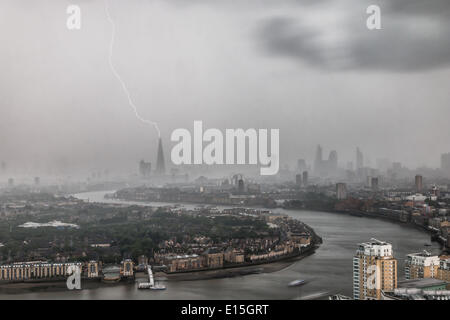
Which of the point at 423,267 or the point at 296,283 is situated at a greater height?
the point at 423,267

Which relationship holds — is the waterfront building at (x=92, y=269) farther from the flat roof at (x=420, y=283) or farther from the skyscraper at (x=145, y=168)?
the flat roof at (x=420, y=283)

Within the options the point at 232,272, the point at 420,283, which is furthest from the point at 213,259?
the point at 420,283

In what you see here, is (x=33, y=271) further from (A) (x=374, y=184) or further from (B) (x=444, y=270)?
(A) (x=374, y=184)

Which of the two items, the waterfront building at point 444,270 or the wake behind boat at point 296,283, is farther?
the wake behind boat at point 296,283

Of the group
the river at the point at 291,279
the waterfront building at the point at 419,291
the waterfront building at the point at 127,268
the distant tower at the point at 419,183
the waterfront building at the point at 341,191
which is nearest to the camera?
the waterfront building at the point at 419,291

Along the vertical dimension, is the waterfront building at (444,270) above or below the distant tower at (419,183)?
below

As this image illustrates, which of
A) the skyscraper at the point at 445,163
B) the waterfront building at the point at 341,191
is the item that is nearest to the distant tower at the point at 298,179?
the waterfront building at the point at 341,191

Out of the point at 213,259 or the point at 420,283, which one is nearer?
the point at 420,283

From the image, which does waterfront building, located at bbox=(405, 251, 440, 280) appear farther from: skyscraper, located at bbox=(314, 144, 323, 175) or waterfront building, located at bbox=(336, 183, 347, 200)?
waterfront building, located at bbox=(336, 183, 347, 200)
